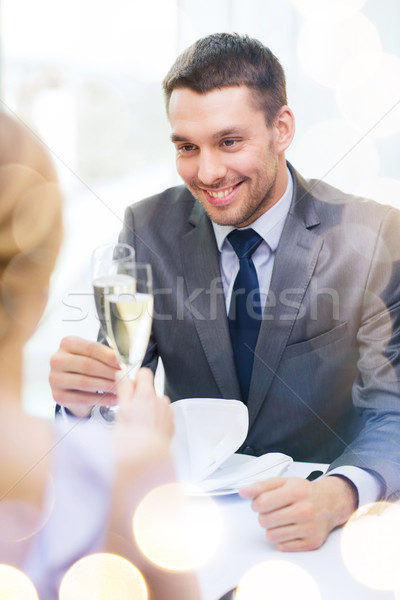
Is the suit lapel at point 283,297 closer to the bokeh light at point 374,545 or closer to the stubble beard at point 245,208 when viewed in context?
the stubble beard at point 245,208

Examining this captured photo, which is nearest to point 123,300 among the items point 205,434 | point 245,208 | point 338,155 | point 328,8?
point 205,434

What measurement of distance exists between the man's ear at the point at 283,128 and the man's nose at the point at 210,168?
7.3 inches

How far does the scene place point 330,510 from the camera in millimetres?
763

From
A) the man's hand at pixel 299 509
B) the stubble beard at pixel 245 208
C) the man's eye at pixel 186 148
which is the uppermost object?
the man's eye at pixel 186 148

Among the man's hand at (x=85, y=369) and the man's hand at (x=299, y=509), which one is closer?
the man's hand at (x=299, y=509)

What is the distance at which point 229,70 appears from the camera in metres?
1.39

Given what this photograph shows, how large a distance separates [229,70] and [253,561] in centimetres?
110

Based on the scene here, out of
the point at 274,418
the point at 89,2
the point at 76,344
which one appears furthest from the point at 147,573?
the point at 89,2

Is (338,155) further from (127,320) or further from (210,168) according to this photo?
(127,320)

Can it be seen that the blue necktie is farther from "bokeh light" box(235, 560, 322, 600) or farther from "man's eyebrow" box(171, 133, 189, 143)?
"bokeh light" box(235, 560, 322, 600)

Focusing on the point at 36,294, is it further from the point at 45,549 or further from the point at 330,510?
the point at 330,510

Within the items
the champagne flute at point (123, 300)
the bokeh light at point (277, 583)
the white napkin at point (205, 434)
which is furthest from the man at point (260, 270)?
the bokeh light at point (277, 583)

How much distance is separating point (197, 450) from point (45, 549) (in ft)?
1.24

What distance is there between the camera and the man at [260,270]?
1312mm
